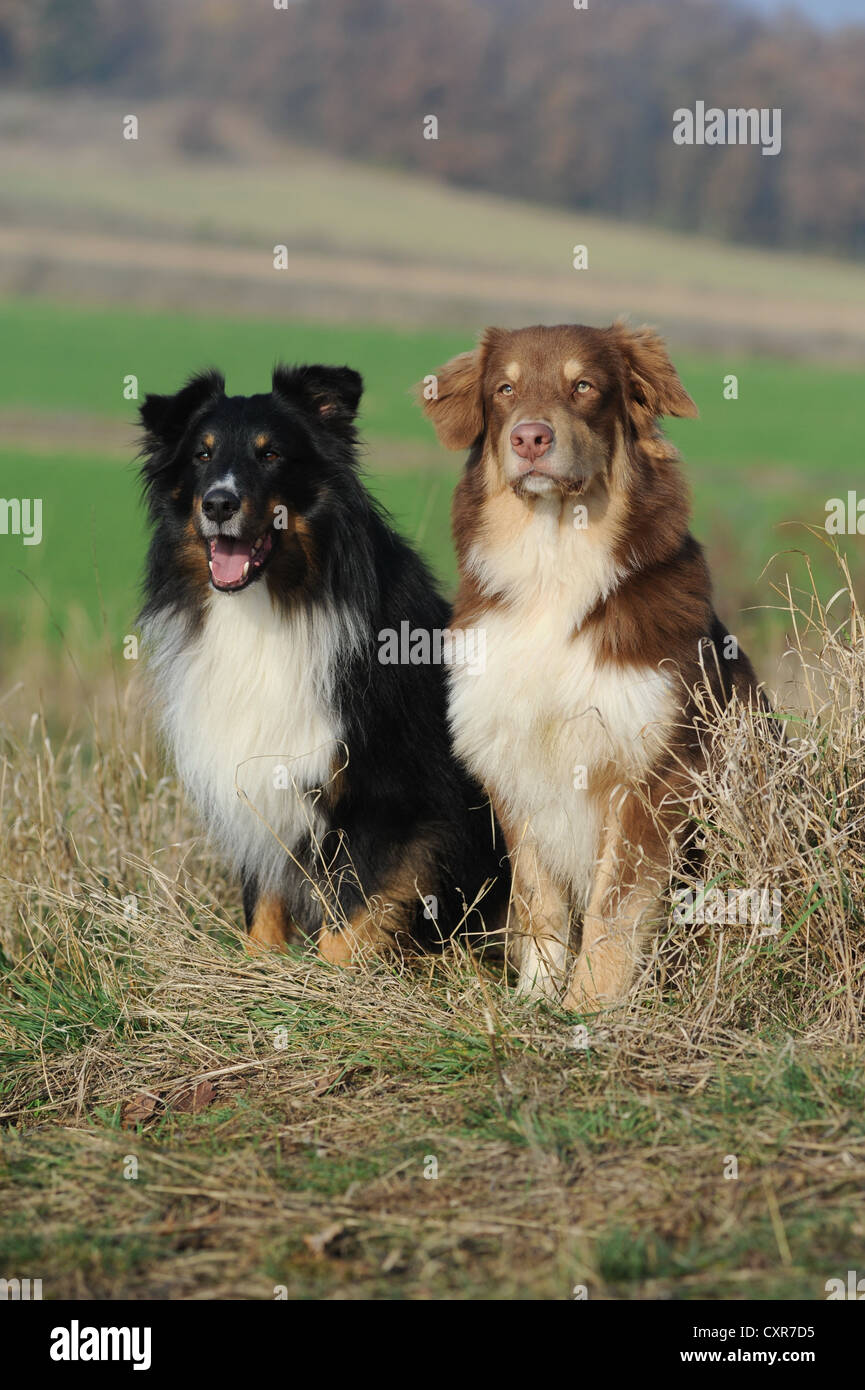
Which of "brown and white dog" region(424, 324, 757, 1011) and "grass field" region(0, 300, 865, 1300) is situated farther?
"brown and white dog" region(424, 324, 757, 1011)

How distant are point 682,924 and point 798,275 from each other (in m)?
44.4

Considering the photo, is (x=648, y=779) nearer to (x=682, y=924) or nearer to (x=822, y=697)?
(x=682, y=924)

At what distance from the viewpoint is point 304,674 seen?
195 inches

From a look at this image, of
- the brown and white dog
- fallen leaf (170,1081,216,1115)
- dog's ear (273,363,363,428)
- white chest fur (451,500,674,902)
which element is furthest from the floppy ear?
fallen leaf (170,1081,216,1115)

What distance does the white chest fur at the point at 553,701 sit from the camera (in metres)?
4.50

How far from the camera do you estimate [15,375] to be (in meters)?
35.1

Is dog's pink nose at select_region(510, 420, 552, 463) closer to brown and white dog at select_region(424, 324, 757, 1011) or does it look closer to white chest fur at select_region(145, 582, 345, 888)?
brown and white dog at select_region(424, 324, 757, 1011)

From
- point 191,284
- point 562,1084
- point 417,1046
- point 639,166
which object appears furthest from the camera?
point 639,166

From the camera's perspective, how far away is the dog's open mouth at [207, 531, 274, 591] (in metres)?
4.72

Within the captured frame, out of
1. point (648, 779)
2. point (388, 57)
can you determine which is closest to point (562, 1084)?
point (648, 779)

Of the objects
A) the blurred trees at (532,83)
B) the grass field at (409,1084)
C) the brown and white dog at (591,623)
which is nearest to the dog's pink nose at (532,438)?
the brown and white dog at (591,623)

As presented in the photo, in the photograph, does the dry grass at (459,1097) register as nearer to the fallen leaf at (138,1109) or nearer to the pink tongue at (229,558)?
the fallen leaf at (138,1109)

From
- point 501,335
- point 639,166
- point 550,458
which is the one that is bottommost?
point 550,458

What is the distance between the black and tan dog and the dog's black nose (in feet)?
0.50
